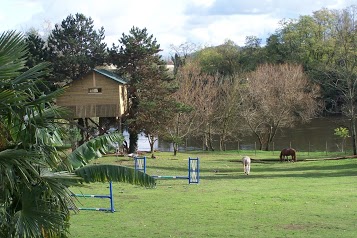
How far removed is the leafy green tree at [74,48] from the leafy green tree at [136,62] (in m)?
2.49

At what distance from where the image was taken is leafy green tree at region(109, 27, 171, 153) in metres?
50.5

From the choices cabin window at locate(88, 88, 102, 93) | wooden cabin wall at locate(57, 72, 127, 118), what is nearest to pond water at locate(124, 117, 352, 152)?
wooden cabin wall at locate(57, 72, 127, 118)

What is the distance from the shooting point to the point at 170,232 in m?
17.0

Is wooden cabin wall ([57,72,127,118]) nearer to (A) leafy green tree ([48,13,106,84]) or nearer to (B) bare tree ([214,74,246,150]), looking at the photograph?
(A) leafy green tree ([48,13,106,84])

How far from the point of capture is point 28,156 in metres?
9.49

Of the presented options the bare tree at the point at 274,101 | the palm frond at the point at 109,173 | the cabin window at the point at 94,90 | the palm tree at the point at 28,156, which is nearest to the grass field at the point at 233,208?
the palm frond at the point at 109,173

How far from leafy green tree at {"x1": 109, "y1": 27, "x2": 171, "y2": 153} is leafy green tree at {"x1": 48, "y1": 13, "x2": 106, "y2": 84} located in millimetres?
2493

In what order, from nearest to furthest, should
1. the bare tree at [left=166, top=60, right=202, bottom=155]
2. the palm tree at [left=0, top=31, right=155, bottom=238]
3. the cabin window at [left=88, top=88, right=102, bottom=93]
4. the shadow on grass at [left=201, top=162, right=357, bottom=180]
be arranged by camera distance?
the palm tree at [left=0, top=31, right=155, bottom=238], the shadow on grass at [left=201, top=162, right=357, bottom=180], the cabin window at [left=88, top=88, right=102, bottom=93], the bare tree at [left=166, top=60, right=202, bottom=155]

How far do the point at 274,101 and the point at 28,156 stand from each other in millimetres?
56509

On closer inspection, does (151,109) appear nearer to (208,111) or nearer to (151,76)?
(151,76)

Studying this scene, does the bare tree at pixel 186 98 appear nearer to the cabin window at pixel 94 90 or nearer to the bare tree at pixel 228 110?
the bare tree at pixel 228 110

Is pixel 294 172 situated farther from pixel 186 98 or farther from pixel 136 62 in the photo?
pixel 186 98

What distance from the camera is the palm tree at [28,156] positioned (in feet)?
30.4

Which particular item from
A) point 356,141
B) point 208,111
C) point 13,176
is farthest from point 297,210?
point 208,111
